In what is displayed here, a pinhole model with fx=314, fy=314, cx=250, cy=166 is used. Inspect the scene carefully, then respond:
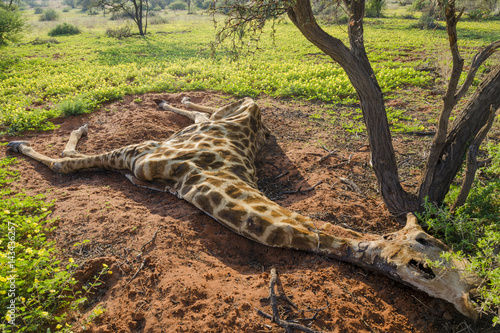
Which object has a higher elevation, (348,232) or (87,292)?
(348,232)

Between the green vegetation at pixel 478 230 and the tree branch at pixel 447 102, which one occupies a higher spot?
the tree branch at pixel 447 102

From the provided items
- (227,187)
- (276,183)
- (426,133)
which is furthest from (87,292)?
(426,133)

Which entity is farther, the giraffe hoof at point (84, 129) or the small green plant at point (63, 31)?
the small green plant at point (63, 31)

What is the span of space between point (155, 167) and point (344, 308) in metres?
3.13

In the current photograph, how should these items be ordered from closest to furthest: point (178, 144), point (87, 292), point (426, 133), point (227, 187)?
point (87, 292) → point (227, 187) → point (178, 144) → point (426, 133)

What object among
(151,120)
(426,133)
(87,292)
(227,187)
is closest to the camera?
(87,292)

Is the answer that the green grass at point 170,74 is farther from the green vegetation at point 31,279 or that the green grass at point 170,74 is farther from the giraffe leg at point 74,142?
the green vegetation at point 31,279

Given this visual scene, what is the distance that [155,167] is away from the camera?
15.1 ft

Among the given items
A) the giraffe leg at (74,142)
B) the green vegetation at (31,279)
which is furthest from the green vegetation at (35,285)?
the giraffe leg at (74,142)

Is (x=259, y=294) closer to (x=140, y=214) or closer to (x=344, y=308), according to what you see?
(x=344, y=308)

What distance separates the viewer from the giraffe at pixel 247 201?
284 centimetres

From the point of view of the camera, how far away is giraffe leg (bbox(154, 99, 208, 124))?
7.24 meters

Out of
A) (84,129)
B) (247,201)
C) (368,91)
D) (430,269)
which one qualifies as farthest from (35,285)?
(84,129)

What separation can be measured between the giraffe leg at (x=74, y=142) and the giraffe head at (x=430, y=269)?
5.31 meters
